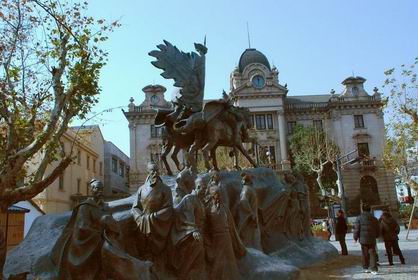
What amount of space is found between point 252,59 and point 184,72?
1474 inches

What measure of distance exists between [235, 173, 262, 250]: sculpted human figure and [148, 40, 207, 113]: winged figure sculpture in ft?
12.3

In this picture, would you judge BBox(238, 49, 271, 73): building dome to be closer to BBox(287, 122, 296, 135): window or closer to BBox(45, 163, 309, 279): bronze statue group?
BBox(287, 122, 296, 135): window

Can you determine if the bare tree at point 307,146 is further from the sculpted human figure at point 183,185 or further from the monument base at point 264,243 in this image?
the sculpted human figure at point 183,185

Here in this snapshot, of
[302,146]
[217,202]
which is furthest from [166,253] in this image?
[302,146]

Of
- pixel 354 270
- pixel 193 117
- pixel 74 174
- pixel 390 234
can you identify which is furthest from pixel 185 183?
pixel 74 174

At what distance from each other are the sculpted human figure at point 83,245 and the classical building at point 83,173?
22.1 meters

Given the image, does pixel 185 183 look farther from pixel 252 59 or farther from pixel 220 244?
pixel 252 59

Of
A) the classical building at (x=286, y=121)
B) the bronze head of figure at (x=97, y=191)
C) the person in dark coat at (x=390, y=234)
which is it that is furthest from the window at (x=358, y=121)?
the bronze head of figure at (x=97, y=191)

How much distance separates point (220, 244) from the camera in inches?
306

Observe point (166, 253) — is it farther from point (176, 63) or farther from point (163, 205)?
point (176, 63)

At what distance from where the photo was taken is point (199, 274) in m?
7.38

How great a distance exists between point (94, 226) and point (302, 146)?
41.6m

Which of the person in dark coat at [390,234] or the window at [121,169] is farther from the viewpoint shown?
the window at [121,169]

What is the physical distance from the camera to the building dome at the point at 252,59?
164ft
